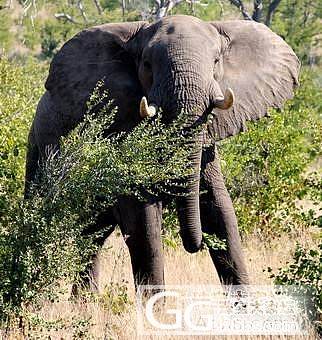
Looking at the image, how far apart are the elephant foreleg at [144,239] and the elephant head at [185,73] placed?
1.41 feet

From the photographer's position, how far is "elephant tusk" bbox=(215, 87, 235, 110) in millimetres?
6316

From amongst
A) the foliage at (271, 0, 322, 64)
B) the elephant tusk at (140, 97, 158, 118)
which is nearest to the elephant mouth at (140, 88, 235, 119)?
the elephant tusk at (140, 97, 158, 118)

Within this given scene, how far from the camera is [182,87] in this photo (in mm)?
6340

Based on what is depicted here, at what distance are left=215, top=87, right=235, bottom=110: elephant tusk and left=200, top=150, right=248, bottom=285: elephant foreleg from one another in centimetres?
62

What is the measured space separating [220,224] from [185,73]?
4.03ft

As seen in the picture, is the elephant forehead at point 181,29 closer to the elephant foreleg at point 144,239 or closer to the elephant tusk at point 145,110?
the elephant tusk at point 145,110

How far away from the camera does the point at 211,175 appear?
277 inches

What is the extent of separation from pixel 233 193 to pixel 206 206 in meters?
2.98

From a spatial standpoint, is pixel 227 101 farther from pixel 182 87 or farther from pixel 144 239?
pixel 144 239

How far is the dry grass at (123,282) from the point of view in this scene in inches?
232

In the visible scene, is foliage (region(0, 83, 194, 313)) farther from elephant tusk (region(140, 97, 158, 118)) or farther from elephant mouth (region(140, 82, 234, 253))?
elephant mouth (region(140, 82, 234, 253))

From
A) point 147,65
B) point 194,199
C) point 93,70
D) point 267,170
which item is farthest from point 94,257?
point 267,170

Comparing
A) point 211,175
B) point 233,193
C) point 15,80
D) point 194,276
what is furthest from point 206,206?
point 15,80

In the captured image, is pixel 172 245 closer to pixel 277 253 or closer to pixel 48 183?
pixel 277 253
